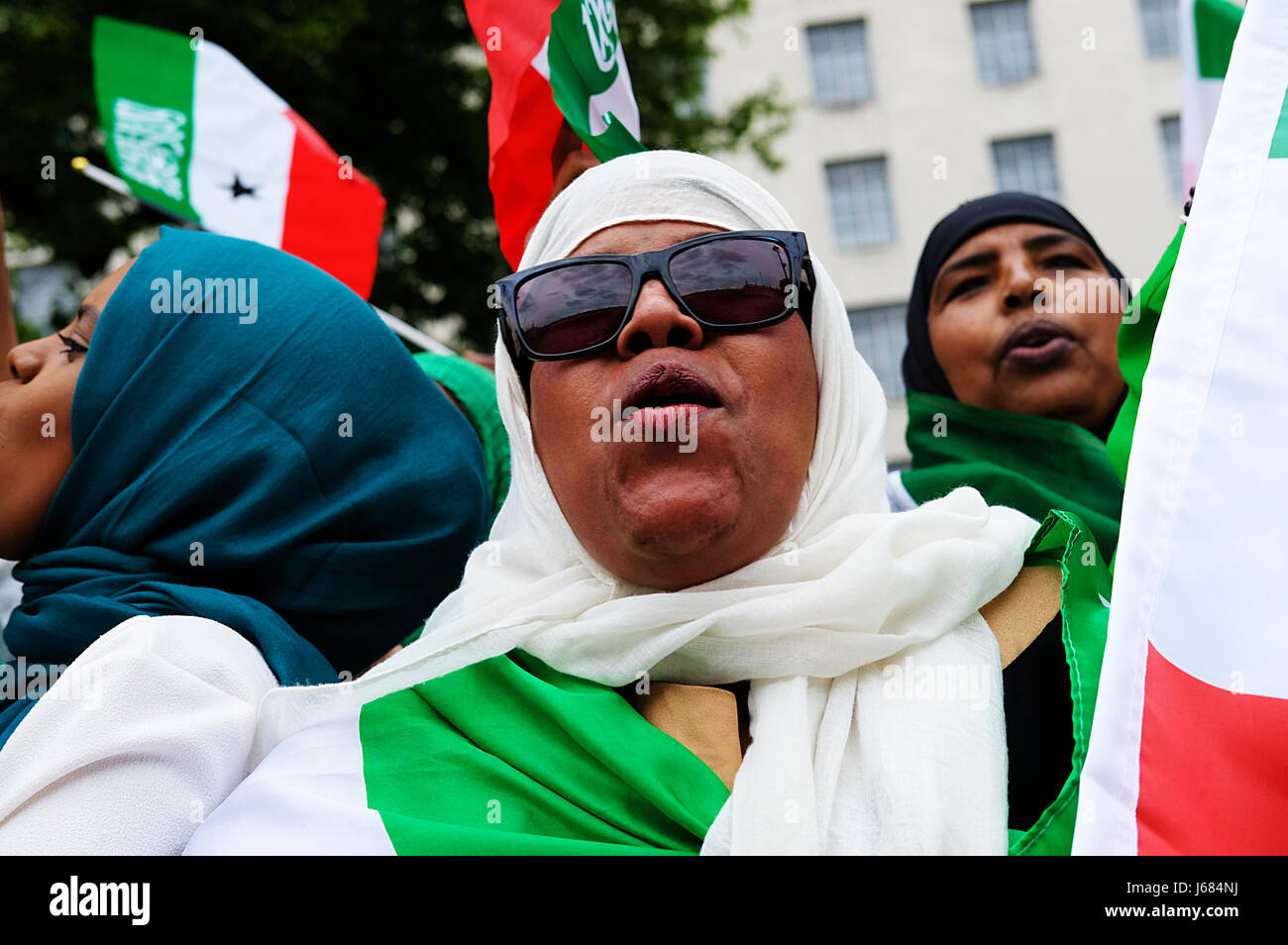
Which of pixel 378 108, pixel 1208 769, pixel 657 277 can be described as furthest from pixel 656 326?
pixel 378 108

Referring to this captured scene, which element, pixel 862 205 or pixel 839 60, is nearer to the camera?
pixel 862 205

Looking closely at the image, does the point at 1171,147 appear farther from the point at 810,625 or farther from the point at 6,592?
the point at 810,625

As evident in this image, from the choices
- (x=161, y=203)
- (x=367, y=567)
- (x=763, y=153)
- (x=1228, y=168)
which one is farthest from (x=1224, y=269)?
(x=763, y=153)

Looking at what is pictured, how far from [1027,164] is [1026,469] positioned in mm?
18699

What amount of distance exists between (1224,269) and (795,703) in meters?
0.73

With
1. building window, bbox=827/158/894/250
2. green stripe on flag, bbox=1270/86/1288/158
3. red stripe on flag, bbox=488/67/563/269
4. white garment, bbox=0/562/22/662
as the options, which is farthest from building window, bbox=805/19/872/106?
green stripe on flag, bbox=1270/86/1288/158

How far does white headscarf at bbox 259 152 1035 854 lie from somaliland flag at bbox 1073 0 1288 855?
282 mm

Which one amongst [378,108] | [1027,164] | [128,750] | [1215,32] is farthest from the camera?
[1027,164]

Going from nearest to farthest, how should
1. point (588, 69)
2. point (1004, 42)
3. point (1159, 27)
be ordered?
point (588, 69), point (1159, 27), point (1004, 42)

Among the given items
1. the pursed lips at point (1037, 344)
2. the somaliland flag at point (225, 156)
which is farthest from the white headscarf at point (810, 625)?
the somaliland flag at point (225, 156)

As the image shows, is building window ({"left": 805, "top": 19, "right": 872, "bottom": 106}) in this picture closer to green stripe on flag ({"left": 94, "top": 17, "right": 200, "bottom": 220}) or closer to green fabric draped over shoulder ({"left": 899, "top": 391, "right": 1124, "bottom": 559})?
green stripe on flag ({"left": 94, "top": 17, "right": 200, "bottom": 220})

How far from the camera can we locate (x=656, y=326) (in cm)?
181
